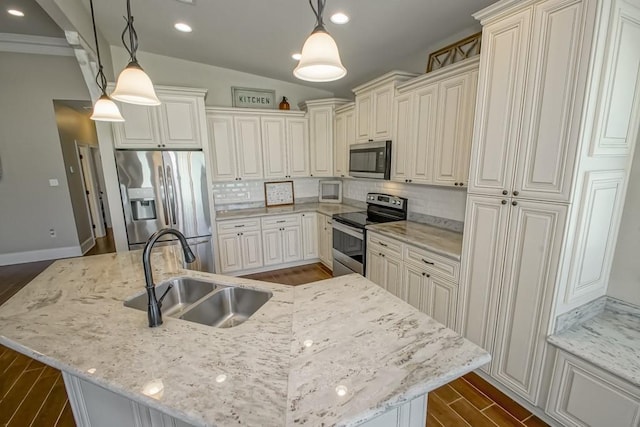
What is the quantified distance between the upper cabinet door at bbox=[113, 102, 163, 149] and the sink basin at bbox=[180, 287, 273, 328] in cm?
266

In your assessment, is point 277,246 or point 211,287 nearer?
point 211,287

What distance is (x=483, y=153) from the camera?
191 cm

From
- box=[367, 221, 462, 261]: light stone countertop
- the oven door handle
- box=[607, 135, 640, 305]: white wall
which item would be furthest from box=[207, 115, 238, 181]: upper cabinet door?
box=[607, 135, 640, 305]: white wall

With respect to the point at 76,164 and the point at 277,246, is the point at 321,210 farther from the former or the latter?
the point at 76,164

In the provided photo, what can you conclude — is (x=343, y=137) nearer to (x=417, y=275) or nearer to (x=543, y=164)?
(x=417, y=275)

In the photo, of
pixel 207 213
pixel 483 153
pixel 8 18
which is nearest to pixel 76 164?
pixel 8 18

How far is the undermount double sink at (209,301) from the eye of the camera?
1.54 m

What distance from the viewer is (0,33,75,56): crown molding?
4035mm

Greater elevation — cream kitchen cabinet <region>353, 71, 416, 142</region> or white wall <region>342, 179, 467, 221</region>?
cream kitchen cabinet <region>353, 71, 416, 142</region>

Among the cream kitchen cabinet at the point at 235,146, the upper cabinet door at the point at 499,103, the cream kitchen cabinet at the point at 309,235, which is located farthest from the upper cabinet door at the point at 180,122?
the upper cabinet door at the point at 499,103

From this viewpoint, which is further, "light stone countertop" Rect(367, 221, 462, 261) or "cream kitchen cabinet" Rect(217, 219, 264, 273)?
"cream kitchen cabinet" Rect(217, 219, 264, 273)

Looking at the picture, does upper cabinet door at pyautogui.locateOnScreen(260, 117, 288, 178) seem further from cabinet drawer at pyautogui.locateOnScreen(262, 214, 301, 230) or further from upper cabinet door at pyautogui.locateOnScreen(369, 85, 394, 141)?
upper cabinet door at pyautogui.locateOnScreen(369, 85, 394, 141)

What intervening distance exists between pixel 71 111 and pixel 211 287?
5.78m

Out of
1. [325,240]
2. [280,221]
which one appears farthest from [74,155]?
[325,240]
